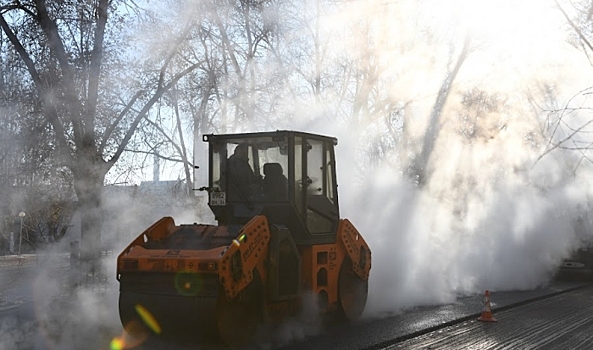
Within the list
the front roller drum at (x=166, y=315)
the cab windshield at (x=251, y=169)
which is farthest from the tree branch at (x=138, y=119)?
the front roller drum at (x=166, y=315)

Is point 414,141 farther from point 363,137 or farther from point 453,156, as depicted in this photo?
point 453,156

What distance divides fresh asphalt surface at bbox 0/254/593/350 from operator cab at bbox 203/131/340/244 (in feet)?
4.74

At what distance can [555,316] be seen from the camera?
35.8ft

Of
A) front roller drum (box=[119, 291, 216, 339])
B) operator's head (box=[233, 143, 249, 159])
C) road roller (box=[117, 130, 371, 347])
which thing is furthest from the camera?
operator's head (box=[233, 143, 249, 159])

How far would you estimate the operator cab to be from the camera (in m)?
9.16

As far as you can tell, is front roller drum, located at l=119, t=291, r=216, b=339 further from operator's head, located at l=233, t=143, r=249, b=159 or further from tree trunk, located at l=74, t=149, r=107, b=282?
tree trunk, located at l=74, t=149, r=107, b=282

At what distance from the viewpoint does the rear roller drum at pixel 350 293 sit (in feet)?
33.0

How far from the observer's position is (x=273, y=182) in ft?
30.2

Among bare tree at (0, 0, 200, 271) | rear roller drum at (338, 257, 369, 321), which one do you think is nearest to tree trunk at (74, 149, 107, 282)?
bare tree at (0, 0, 200, 271)

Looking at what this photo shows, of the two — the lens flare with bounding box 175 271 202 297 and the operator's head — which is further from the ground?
the operator's head

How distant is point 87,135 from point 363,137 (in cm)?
1396

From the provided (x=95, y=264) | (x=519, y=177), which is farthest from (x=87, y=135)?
(x=519, y=177)

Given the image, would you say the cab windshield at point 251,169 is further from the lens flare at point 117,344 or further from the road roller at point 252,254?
the lens flare at point 117,344

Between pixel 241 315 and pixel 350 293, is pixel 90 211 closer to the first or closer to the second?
pixel 350 293
